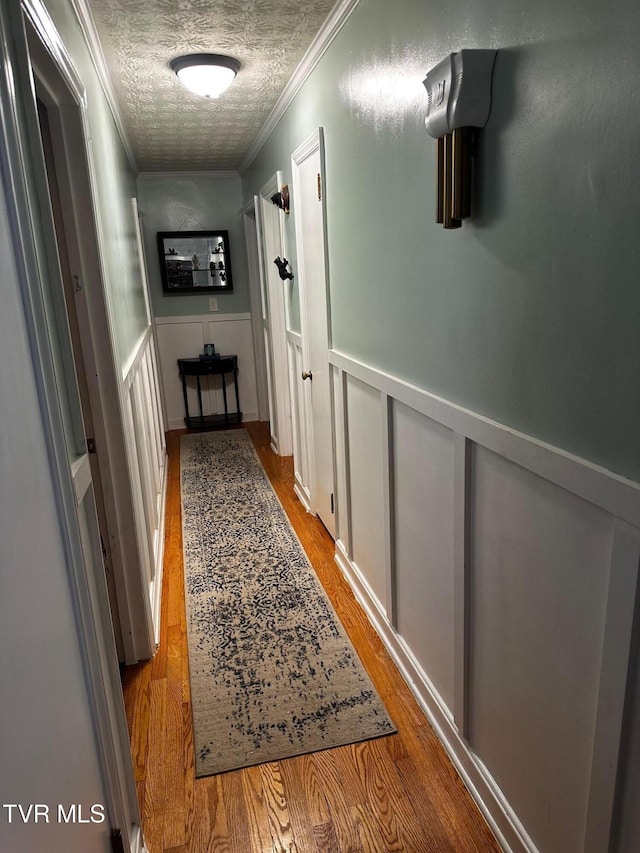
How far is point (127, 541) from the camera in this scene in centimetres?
212

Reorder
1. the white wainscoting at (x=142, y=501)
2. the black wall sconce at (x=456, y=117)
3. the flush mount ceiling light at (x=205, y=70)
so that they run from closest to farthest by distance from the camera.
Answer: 1. the black wall sconce at (x=456, y=117)
2. the white wainscoting at (x=142, y=501)
3. the flush mount ceiling light at (x=205, y=70)

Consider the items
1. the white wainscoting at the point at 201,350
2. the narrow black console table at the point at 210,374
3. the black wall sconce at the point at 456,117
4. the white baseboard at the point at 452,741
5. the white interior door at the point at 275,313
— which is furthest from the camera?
the white wainscoting at the point at 201,350

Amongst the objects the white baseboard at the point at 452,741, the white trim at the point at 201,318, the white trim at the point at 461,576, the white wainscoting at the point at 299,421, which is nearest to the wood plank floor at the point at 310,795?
the white baseboard at the point at 452,741

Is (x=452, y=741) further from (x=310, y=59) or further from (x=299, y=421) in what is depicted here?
(x=310, y=59)

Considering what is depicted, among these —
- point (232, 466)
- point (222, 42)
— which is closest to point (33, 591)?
point (222, 42)

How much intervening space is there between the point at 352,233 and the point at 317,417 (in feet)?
3.91

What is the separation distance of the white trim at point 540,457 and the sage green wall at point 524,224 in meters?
0.02

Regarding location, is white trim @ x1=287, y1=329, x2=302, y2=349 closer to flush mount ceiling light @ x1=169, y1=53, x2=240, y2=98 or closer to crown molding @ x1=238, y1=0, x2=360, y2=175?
crown molding @ x1=238, y1=0, x2=360, y2=175

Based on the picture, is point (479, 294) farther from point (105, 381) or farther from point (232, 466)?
point (232, 466)

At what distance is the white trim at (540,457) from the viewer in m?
0.92

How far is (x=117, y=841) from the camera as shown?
1268mm

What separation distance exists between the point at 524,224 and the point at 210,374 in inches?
181

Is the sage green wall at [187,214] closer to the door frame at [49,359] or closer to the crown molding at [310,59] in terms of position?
the crown molding at [310,59]

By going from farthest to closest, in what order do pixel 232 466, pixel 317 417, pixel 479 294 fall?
pixel 232 466 < pixel 317 417 < pixel 479 294
